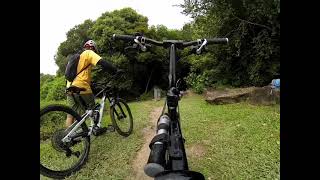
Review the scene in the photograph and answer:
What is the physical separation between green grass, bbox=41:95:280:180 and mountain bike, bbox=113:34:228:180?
1.91 m

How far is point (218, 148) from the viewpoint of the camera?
5.50 m

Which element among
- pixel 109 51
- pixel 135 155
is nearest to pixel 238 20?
pixel 109 51

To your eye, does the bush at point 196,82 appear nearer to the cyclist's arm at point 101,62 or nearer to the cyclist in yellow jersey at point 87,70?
the cyclist in yellow jersey at point 87,70

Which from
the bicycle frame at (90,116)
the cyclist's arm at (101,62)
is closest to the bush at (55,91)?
the bicycle frame at (90,116)

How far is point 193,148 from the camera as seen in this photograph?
562 cm

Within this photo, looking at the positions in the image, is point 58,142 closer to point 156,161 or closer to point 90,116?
point 90,116

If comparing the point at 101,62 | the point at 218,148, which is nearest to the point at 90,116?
the point at 101,62

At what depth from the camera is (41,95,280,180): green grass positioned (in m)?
4.38

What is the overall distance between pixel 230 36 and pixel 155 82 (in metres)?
7.37

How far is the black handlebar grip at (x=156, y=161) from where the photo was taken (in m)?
1.88

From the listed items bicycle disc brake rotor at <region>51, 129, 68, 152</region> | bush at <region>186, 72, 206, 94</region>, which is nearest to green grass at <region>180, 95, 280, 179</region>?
bicycle disc brake rotor at <region>51, 129, 68, 152</region>

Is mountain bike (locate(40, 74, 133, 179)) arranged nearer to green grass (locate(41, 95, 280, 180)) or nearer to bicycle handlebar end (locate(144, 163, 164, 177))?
green grass (locate(41, 95, 280, 180))
